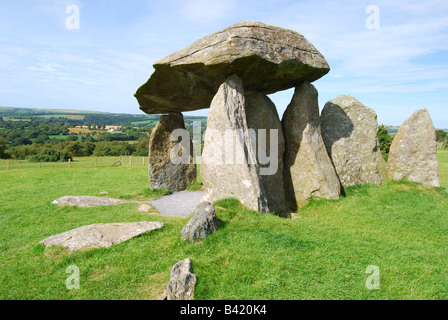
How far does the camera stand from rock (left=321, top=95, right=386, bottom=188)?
1097cm

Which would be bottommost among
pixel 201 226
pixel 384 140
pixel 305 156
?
pixel 201 226

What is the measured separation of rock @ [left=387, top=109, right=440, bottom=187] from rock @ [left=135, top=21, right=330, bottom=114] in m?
4.26

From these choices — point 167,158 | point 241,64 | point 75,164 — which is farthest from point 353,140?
point 75,164

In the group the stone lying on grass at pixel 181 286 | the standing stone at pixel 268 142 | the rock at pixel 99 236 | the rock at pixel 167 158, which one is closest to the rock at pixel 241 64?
the standing stone at pixel 268 142

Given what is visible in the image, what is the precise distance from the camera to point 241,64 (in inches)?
322

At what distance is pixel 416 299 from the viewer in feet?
14.0

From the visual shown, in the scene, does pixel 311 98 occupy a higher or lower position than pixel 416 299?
higher

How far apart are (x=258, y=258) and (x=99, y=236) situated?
3.38 metres

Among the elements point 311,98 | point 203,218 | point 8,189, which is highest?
point 311,98

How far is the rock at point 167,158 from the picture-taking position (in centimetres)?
1276

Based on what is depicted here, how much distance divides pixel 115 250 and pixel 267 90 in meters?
7.16

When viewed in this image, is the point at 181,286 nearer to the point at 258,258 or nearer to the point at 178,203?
the point at 258,258
